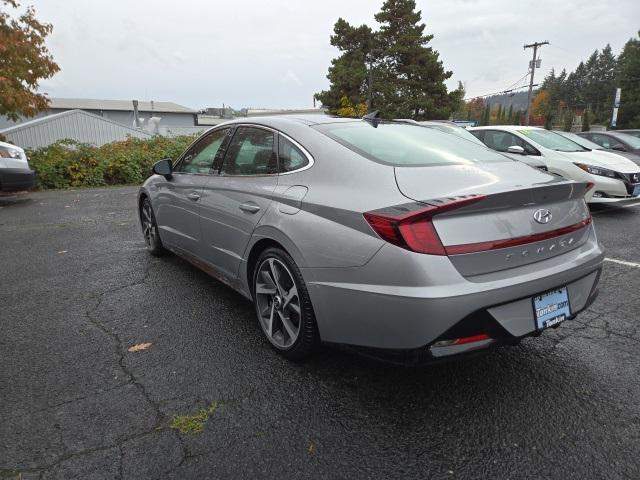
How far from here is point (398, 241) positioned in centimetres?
212

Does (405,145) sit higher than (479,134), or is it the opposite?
(405,145)

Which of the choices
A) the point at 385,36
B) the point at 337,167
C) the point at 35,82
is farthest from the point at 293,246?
the point at 385,36

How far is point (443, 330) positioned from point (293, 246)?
97 cm

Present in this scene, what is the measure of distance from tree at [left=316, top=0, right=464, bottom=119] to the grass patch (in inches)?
1550

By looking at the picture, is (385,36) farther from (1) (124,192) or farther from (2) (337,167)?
(2) (337,167)

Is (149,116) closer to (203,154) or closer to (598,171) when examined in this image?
(598,171)

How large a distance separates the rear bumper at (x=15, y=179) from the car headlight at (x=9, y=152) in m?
0.29

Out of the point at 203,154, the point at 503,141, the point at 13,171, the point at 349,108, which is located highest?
the point at 349,108

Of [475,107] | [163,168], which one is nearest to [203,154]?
[163,168]

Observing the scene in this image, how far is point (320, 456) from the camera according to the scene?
2.08 m

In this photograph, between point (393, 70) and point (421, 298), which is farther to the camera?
point (393, 70)

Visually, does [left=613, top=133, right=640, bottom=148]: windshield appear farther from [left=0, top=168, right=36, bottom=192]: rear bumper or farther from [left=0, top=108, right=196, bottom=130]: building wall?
[left=0, top=108, right=196, bottom=130]: building wall

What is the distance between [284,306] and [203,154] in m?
1.86

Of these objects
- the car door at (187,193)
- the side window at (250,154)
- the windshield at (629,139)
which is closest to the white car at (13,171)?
the car door at (187,193)
